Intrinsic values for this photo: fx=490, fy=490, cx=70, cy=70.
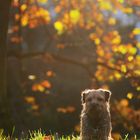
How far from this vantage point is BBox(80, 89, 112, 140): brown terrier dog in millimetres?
9406

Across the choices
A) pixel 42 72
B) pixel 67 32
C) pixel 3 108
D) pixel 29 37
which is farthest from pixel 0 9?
pixel 29 37

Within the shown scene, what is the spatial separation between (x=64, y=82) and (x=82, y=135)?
24.7 meters

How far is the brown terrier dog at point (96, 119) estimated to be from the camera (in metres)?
9.41

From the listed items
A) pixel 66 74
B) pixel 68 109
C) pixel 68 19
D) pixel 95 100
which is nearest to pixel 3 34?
pixel 95 100

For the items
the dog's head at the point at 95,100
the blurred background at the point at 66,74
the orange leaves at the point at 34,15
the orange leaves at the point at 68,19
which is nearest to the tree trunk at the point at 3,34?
the blurred background at the point at 66,74

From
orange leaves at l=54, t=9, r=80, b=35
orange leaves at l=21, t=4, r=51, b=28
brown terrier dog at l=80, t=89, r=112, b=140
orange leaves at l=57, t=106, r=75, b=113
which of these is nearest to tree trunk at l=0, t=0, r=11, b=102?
orange leaves at l=21, t=4, r=51, b=28

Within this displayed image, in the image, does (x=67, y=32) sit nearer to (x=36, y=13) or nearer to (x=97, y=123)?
(x=36, y=13)

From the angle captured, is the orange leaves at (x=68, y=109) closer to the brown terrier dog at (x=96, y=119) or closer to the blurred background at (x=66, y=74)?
Answer: the blurred background at (x=66, y=74)

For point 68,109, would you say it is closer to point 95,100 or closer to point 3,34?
point 3,34

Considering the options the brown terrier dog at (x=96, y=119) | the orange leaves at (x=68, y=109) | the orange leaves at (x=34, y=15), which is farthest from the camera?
the orange leaves at (x=68, y=109)

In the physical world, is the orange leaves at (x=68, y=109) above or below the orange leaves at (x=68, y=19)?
below

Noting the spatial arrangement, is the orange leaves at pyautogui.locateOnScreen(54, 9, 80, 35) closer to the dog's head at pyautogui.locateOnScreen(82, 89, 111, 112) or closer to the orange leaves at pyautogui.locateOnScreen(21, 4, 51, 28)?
the orange leaves at pyautogui.locateOnScreen(21, 4, 51, 28)

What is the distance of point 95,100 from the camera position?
9555 mm

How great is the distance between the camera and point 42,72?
1276 inches
